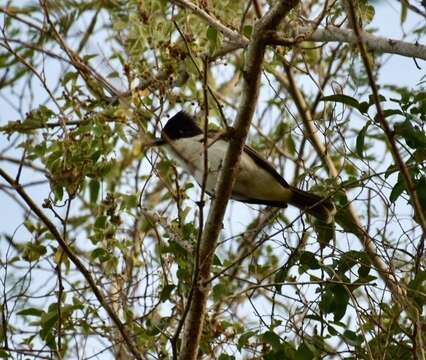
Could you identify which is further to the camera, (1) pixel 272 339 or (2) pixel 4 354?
(2) pixel 4 354

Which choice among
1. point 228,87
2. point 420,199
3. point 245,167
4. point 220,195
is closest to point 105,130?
point 220,195

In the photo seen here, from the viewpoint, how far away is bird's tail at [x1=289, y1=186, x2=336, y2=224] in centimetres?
367

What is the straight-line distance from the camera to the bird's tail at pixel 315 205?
3671 millimetres

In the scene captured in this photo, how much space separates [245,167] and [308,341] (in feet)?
6.04

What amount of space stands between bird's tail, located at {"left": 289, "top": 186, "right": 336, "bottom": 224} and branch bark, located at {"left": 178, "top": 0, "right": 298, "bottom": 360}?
37cm

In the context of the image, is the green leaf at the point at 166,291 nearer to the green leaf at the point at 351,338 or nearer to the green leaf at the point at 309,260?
the green leaf at the point at 309,260

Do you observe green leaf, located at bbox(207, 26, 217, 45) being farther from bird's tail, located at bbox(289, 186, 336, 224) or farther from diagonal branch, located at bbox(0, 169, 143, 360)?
diagonal branch, located at bbox(0, 169, 143, 360)

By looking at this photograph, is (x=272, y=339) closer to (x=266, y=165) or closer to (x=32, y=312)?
(x=32, y=312)

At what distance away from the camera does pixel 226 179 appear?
11.8 ft

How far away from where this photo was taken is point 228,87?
8477mm

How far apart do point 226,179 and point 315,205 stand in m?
0.46

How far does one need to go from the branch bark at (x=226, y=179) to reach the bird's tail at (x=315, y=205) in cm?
37

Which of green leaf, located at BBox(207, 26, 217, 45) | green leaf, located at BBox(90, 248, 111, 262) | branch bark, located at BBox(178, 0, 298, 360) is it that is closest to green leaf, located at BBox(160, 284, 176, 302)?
branch bark, located at BBox(178, 0, 298, 360)

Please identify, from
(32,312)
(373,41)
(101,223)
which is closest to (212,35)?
(373,41)
